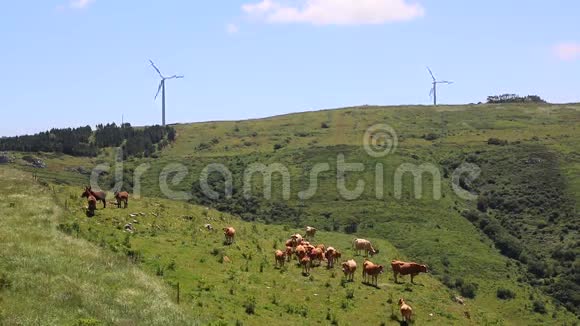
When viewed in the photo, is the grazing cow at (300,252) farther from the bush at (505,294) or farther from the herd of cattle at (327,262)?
the bush at (505,294)

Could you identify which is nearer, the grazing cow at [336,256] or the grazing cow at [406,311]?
the grazing cow at [406,311]

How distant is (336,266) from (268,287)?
9719 mm

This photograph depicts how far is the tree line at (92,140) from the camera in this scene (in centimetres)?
15875

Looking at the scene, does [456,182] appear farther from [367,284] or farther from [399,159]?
[367,284]

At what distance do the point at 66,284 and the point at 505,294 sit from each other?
6369 centimetres

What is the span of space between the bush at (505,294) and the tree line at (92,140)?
10053 cm

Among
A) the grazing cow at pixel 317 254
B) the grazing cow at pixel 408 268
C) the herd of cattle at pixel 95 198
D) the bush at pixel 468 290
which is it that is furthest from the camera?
the bush at pixel 468 290

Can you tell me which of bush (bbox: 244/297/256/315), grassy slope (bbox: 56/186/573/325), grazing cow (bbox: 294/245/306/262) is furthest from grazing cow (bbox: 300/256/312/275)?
bush (bbox: 244/297/256/315)

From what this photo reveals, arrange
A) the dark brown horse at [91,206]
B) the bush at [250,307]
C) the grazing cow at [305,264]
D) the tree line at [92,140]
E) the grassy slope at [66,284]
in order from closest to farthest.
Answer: the grassy slope at [66,284] → the bush at [250,307] → the grazing cow at [305,264] → the dark brown horse at [91,206] → the tree line at [92,140]

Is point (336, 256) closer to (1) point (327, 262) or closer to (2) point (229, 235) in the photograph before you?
(1) point (327, 262)

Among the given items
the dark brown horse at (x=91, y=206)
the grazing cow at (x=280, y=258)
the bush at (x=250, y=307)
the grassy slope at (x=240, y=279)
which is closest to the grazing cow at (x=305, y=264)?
the grassy slope at (x=240, y=279)

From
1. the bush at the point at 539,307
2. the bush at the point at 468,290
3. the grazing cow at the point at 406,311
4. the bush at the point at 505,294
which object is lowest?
the bush at the point at 539,307

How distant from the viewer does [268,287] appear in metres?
36.0

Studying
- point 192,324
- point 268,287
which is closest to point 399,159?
point 268,287
